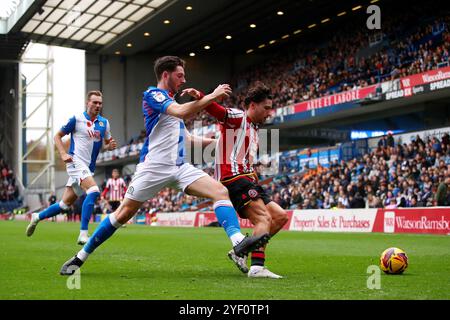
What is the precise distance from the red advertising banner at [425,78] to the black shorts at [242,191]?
23.7 metres

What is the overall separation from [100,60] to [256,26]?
16.9 m

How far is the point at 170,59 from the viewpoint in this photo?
7.49m

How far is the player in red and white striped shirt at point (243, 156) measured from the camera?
25.2ft

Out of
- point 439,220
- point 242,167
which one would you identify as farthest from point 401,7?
point 242,167

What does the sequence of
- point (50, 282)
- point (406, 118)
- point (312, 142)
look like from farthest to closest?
point (312, 142), point (406, 118), point (50, 282)

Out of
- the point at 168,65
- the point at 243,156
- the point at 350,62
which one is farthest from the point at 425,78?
the point at 168,65

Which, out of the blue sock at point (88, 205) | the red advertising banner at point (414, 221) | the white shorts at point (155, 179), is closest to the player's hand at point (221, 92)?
the white shorts at point (155, 179)

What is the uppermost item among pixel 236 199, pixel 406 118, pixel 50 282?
pixel 406 118

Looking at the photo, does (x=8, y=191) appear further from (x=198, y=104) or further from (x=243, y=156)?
(x=198, y=104)

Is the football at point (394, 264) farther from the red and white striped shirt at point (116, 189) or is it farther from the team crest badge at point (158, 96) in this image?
the red and white striped shirt at point (116, 189)

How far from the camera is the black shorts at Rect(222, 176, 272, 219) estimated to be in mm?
7707

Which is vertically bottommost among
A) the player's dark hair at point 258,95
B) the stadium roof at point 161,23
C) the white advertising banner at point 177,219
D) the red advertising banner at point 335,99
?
the white advertising banner at point 177,219
